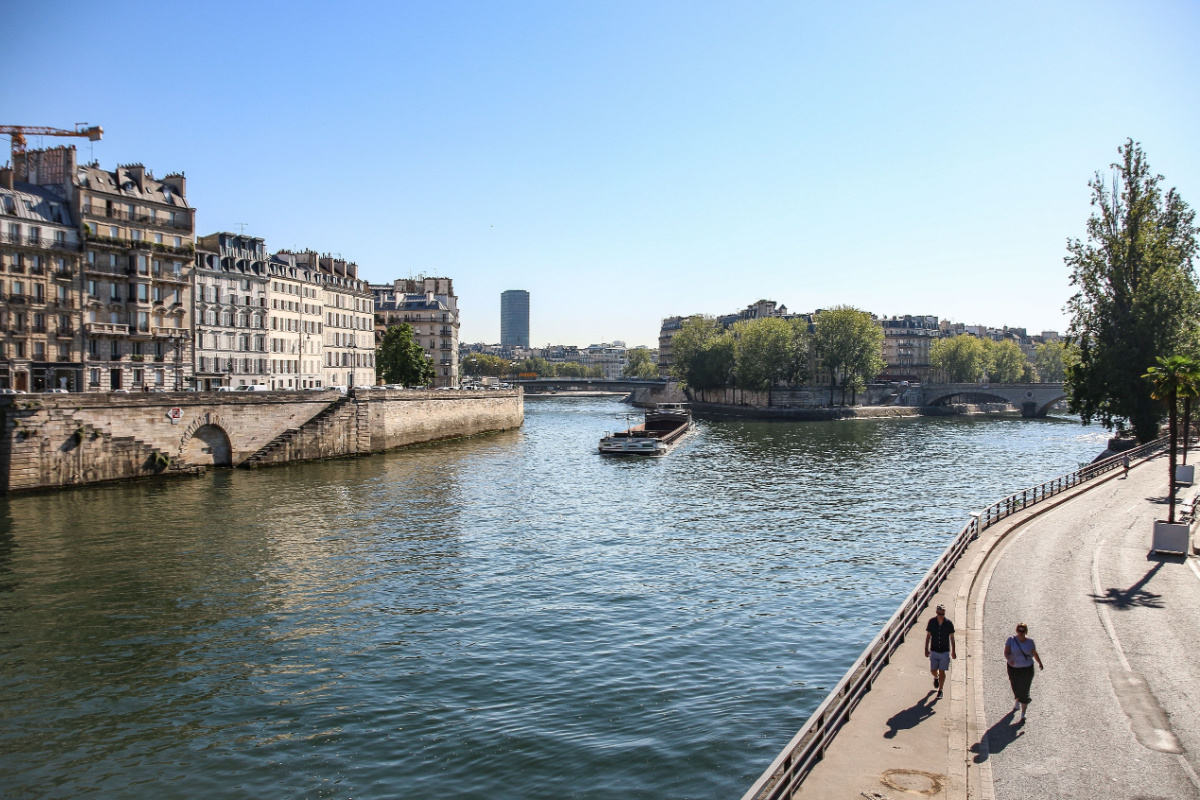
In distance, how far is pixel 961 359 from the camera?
187500 mm

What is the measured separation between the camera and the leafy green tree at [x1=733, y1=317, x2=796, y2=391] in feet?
513

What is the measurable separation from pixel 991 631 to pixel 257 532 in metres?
30.8

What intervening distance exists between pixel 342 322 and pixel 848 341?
84559 mm

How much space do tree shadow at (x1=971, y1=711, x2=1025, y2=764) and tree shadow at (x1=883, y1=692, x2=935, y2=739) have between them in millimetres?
992

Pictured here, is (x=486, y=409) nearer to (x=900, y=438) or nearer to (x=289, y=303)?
(x=289, y=303)

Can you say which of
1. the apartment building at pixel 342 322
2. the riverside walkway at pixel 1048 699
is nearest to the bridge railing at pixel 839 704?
the riverside walkway at pixel 1048 699

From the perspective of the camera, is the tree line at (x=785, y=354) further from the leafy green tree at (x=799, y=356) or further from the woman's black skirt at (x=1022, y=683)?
the woman's black skirt at (x=1022, y=683)

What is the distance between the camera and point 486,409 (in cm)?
10375

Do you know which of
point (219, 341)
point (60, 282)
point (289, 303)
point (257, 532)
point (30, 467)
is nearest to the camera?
point (257, 532)

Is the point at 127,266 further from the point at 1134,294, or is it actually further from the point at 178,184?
the point at 1134,294

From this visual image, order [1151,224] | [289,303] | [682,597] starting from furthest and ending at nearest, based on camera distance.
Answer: [289,303] → [1151,224] → [682,597]

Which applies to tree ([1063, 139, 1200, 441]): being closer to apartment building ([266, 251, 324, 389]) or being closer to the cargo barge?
the cargo barge

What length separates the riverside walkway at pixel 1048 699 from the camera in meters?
13.4

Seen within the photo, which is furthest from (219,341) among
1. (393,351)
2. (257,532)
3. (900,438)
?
(900,438)
